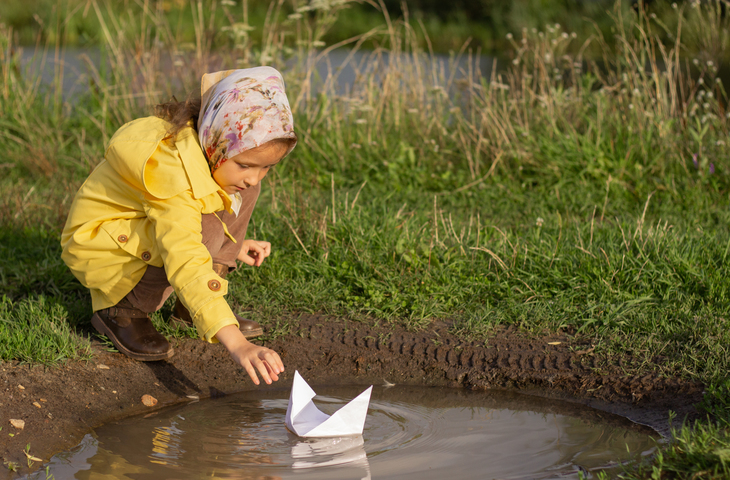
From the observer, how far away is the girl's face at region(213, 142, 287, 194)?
230cm

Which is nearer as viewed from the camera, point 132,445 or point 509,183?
point 132,445

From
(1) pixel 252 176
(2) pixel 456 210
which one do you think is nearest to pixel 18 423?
(1) pixel 252 176

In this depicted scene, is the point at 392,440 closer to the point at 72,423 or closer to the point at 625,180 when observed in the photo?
the point at 72,423

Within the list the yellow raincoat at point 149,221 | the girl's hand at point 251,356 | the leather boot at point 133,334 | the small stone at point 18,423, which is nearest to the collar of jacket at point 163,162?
the yellow raincoat at point 149,221

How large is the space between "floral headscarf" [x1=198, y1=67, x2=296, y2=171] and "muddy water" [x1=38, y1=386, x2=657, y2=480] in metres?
0.87

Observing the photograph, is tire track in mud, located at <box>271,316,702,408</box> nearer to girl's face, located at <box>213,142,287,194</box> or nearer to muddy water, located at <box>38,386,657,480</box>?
muddy water, located at <box>38,386,657,480</box>

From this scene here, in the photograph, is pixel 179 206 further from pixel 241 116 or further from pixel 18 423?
pixel 18 423

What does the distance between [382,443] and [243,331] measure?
0.86 m

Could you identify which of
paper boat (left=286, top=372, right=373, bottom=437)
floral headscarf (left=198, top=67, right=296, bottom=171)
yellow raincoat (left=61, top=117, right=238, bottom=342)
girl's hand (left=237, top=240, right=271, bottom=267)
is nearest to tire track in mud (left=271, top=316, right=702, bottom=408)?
girl's hand (left=237, top=240, right=271, bottom=267)

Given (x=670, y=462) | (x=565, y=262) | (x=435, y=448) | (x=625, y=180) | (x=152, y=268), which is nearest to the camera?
(x=670, y=462)

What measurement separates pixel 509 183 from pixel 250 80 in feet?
8.68

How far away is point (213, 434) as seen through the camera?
2328 millimetres

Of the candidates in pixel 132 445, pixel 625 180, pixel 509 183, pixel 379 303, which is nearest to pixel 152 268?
pixel 132 445

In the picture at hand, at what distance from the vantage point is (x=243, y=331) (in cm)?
Answer: 287
